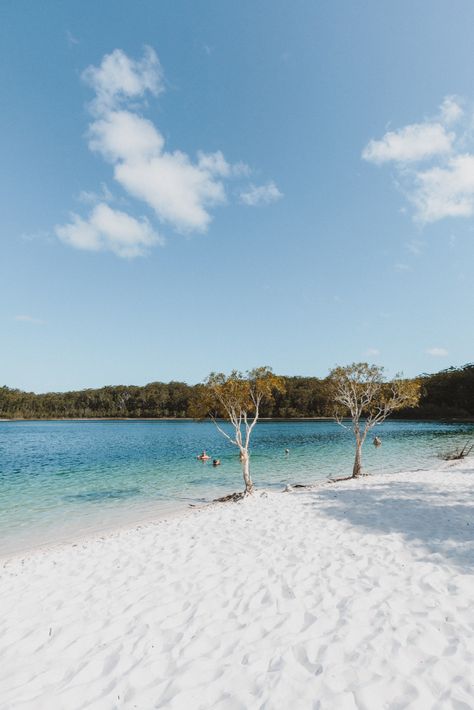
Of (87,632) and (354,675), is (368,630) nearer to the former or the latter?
(354,675)

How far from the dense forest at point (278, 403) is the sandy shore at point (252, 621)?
113 m

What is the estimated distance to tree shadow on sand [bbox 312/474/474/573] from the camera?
30.5 ft

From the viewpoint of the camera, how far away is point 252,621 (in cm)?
623

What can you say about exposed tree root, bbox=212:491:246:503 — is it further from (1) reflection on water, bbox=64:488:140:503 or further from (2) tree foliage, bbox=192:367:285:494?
(1) reflection on water, bbox=64:488:140:503

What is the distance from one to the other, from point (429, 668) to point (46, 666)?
5.52 meters

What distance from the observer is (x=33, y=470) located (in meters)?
33.0

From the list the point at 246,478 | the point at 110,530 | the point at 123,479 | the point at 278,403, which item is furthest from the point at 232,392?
the point at 278,403

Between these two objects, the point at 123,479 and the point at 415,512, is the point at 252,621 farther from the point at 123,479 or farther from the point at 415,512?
the point at 123,479

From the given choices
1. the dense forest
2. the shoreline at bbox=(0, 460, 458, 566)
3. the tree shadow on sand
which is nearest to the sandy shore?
the tree shadow on sand

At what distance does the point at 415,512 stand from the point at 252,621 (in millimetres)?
9110

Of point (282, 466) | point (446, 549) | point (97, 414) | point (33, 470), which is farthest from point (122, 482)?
point (97, 414)

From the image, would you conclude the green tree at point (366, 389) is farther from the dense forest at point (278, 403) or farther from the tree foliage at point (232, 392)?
the dense forest at point (278, 403)

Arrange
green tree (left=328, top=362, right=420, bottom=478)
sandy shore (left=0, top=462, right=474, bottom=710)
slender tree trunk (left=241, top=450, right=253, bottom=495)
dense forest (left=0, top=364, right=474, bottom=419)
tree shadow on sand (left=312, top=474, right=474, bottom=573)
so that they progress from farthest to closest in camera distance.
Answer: dense forest (left=0, top=364, right=474, bottom=419) < green tree (left=328, top=362, right=420, bottom=478) < slender tree trunk (left=241, top=450, right=253, bottom=495) < tree shadow on sand (left=312, top=474, right=474, bottom=573) < sandy shore (left=0, top=462, right=474, bottom=710)

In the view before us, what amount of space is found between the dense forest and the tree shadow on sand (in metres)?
105
